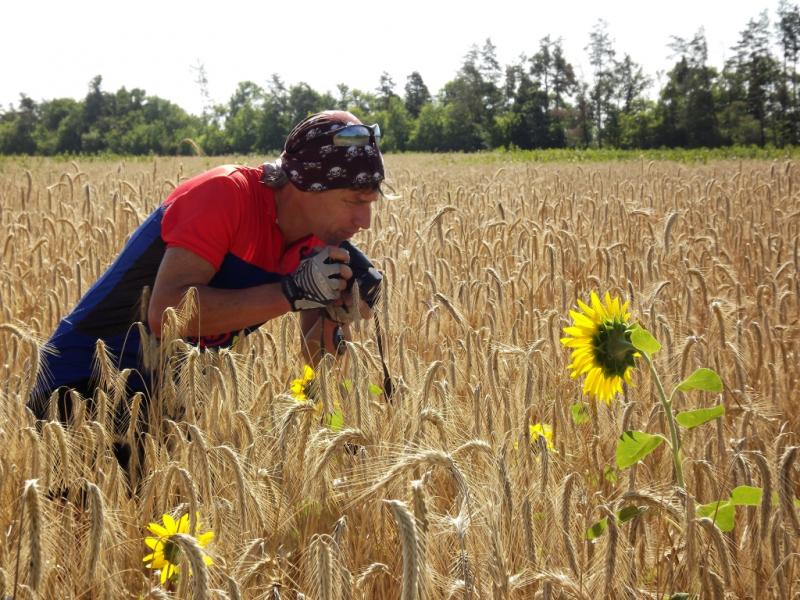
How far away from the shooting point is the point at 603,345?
1.59 meters

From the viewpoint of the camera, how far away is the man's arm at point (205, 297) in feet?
7.54

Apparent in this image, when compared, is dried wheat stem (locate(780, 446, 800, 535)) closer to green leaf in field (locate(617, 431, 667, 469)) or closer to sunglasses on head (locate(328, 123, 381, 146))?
green leaf in field (locate(617, 431, 667, 469))

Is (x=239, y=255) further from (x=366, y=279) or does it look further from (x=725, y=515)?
(x=725, y=515)

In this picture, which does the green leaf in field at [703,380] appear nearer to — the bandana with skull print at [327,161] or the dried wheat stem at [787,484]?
the dried wheat stem at [787,484]

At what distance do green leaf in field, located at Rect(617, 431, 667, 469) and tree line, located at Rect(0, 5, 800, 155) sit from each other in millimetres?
34761

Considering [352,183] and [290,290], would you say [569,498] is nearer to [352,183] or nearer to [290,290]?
[290,290]

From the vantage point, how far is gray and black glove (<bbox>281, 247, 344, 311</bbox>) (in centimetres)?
226

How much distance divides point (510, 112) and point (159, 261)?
57.3 metres

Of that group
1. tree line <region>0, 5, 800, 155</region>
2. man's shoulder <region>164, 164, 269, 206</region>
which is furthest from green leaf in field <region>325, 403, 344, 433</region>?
tree line <region>0, 5, 800, 155</region>

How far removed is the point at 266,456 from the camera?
1696 mm

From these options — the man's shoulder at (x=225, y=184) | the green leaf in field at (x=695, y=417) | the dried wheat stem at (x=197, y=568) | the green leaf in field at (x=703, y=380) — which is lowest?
the green leaf in field at (x=695, y=417)

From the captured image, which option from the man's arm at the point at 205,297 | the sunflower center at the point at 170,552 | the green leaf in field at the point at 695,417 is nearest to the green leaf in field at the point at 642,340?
the green leaf in field at the point at 695,417

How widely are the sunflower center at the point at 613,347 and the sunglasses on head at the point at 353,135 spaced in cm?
115

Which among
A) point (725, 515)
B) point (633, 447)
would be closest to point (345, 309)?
point (633, 447)
